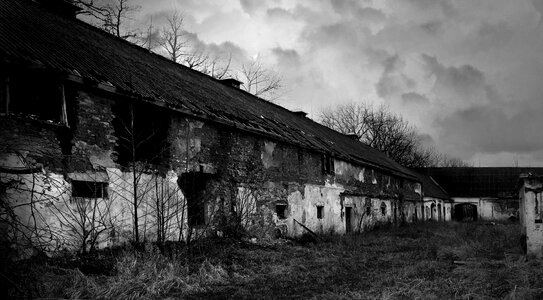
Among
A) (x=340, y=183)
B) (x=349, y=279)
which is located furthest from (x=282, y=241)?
(x=340, y=183)

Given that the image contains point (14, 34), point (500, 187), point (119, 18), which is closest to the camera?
point (14, 34)

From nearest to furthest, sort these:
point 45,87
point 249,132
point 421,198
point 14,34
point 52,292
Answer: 1. point 52,292
2. point 45,87
3. point 14,34
4. point 249,132
5. point 421,198

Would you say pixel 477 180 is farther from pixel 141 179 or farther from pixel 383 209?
pixel 141 179

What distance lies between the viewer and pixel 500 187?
3884 cm

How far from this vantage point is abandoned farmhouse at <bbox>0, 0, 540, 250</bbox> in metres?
7.18

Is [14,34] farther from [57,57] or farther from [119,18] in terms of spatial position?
[119,18]

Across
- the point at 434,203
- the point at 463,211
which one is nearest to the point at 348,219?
the point at 434,203

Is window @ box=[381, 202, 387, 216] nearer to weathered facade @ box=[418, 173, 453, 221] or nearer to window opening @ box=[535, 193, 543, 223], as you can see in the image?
weathered facade @ box=[418, 173, 453, 221]

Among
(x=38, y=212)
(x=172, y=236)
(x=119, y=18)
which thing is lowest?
(x=172, y=236)

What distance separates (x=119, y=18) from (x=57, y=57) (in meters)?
16.4

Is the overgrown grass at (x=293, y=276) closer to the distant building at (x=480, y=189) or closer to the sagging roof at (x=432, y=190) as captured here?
the sagging roof at (x=432, y=190)

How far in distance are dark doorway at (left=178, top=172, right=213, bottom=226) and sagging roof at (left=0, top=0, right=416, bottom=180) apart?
1.42m

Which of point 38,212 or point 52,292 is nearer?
point 52,292

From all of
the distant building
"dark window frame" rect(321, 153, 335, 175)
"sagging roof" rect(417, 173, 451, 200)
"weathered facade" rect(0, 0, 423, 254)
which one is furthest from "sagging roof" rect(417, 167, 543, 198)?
"weathered facade" rect(0, 0, 423, 254)
